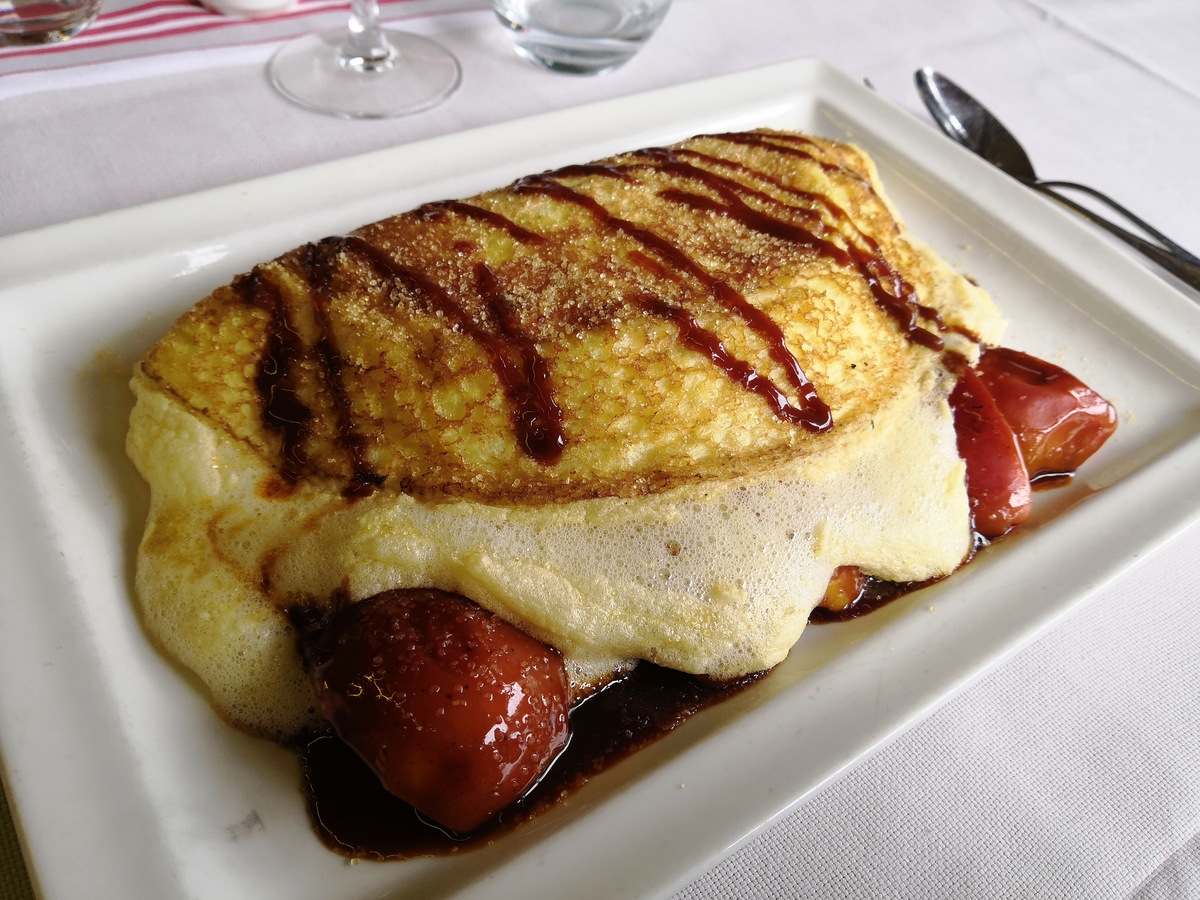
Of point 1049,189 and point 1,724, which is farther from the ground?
point 1049,189

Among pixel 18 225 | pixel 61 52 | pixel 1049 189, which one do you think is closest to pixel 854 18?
pixel 1049 189

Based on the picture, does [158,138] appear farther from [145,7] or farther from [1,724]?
[1,724]

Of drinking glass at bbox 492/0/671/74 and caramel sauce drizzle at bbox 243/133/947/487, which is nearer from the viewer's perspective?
caramel sauce drizzle at bbox 243/133/947/487

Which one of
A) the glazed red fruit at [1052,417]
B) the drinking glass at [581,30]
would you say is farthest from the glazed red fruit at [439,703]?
the drinking glass at [581,30]

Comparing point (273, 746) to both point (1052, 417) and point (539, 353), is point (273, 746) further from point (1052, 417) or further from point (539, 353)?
point (1052, 417)

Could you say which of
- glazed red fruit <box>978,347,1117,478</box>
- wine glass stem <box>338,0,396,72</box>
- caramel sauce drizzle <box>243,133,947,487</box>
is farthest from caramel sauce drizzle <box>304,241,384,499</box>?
wine glass stem <box>338,0,396,72</box>

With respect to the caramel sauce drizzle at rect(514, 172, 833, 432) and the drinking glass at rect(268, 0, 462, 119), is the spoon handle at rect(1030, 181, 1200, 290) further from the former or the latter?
the drinking glass at rect(268, 0, 462, 119)

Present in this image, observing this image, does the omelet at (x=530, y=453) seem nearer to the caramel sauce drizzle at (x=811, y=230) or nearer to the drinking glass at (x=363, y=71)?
the caramel sauce drizzle at (x=811, y=230)
